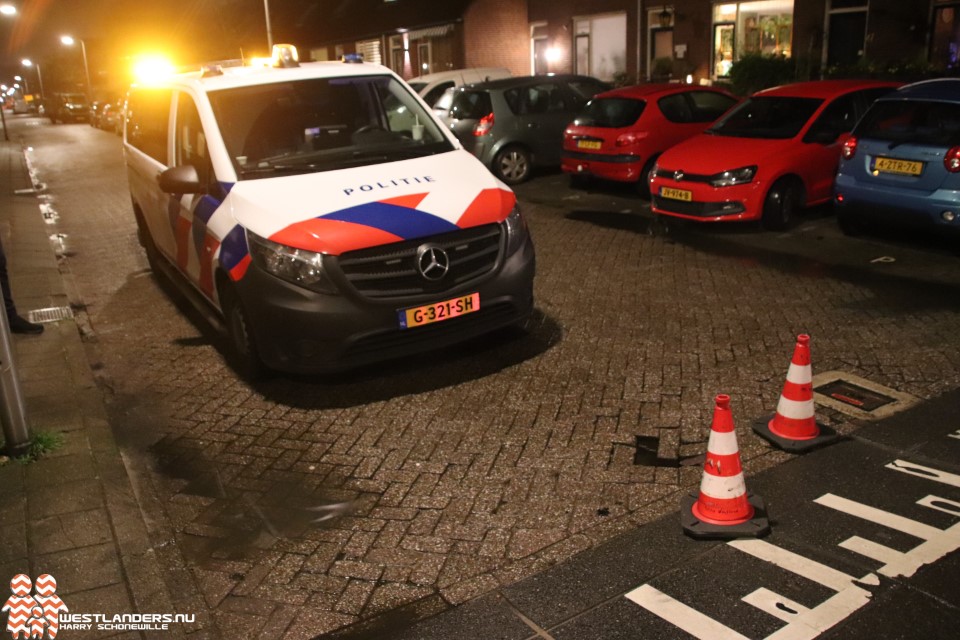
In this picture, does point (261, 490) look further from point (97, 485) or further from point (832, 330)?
point (832, 330)

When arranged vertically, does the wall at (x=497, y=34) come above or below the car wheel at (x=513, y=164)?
above

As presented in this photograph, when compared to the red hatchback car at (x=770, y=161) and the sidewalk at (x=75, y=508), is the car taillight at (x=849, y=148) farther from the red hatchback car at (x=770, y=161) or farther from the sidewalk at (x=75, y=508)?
the sidewalk at (x=75, y=508)

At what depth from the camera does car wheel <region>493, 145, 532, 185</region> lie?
1412 centimetres

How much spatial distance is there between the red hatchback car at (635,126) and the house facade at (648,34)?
649 centimetres

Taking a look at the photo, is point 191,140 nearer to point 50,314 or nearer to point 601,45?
point 50,314

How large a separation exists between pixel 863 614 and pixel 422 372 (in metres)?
3.43

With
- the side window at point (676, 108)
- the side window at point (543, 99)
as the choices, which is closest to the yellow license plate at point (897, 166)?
the side window at point (676, 108)

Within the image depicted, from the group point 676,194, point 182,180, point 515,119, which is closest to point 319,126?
point 182,180

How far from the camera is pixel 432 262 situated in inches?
212

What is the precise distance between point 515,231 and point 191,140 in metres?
2.79

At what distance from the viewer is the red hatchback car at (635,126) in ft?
39.7

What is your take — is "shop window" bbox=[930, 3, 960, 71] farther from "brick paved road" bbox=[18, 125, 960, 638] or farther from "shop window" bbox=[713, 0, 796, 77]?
"brick paved road" bbox=[18, 125, 960, 638]

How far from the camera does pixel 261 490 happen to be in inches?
180

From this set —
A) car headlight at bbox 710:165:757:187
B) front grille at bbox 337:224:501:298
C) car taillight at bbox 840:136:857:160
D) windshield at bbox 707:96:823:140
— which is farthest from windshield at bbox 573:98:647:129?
front grille at bbox 337:224:501:298
